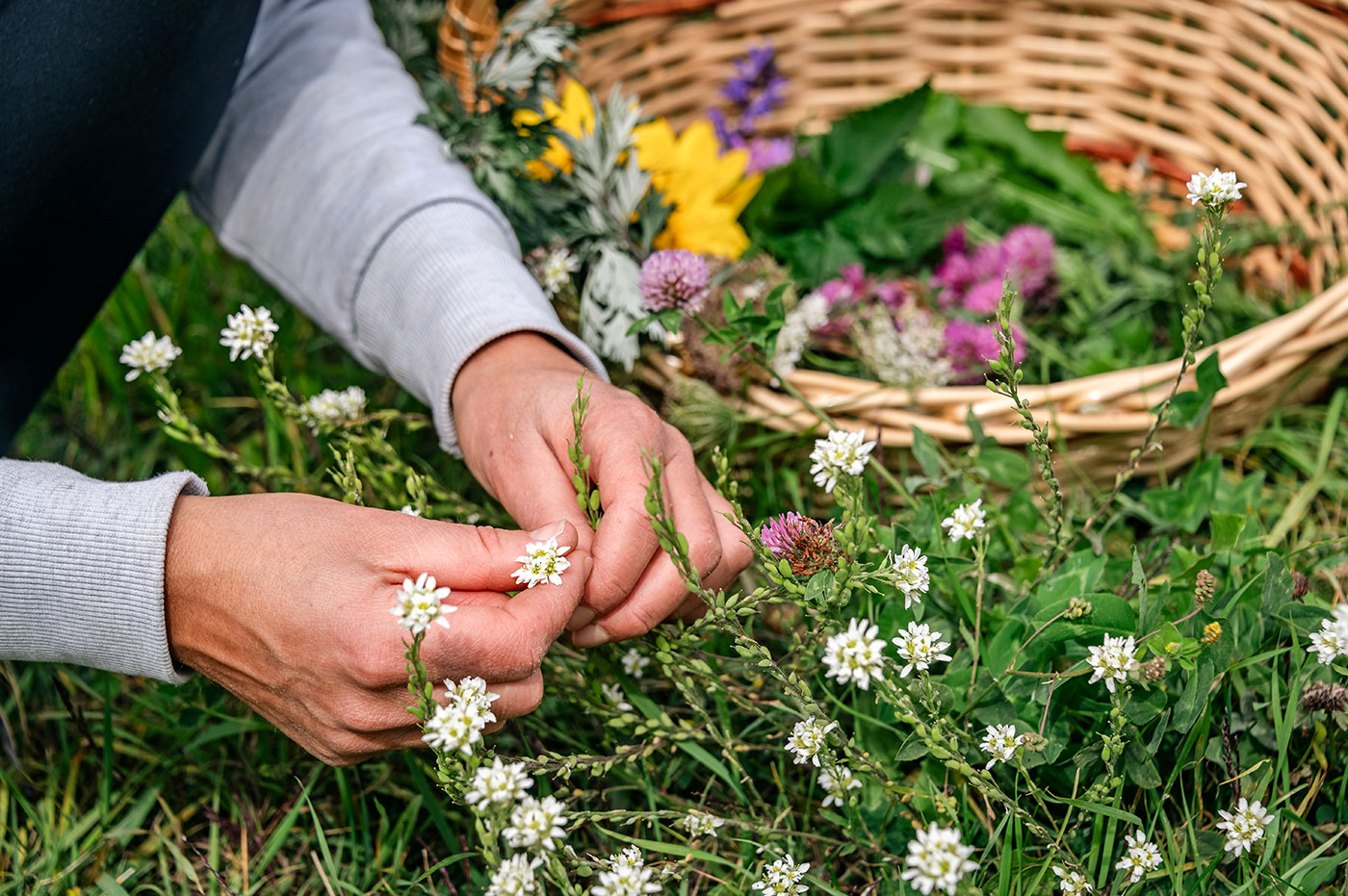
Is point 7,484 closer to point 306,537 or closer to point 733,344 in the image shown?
point 306,537

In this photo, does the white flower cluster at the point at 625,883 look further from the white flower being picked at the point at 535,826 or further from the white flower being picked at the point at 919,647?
the white flower being picked at the point at 919,647

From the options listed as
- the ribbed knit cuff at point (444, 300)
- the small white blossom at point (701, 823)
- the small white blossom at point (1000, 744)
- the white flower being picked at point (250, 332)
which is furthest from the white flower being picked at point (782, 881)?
the white flower being picked at point (250, 332)

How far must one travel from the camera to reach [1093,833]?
2.44 ft

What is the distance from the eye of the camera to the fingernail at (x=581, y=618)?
770mm

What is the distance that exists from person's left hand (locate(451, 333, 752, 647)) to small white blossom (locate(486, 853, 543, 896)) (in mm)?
213

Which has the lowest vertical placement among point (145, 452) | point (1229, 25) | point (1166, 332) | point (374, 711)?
point (145, 452)

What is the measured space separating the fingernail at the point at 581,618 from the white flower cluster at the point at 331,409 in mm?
307

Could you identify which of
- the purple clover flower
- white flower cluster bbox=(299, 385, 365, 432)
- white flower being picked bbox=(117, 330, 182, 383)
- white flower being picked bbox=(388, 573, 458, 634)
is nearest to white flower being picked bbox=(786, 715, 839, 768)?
white flower being picked bbox=(388, 573, 458, 634)

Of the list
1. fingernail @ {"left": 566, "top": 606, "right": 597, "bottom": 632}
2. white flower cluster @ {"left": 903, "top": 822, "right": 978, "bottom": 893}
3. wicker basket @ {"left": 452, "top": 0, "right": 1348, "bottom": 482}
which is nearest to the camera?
white flower cluster @ {"left": 903, "top": 822, "right": 978, "bottom": 893}

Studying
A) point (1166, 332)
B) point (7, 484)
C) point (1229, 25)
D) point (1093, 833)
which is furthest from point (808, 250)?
point (7, 484)

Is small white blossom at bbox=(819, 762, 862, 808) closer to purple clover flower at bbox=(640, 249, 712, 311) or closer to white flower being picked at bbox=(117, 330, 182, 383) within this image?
purple clover flower at bbox=(640, 249, 712, 311)

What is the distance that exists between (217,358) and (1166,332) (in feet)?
4.63

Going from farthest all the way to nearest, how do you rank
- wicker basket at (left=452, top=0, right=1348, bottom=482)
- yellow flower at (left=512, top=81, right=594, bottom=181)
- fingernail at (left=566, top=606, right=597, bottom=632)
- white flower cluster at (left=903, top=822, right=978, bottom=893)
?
wicker basket at (left=452, top=0, right=1348, bottom=482)
yellow flower at (left=512, top=81, right=594, bottom=181)
fingernail at (left=566, top=606, right=597, bottom=632)
white flower cluster at (left=903, top=822, right=978, bottom=893)

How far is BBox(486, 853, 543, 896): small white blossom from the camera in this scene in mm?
569
